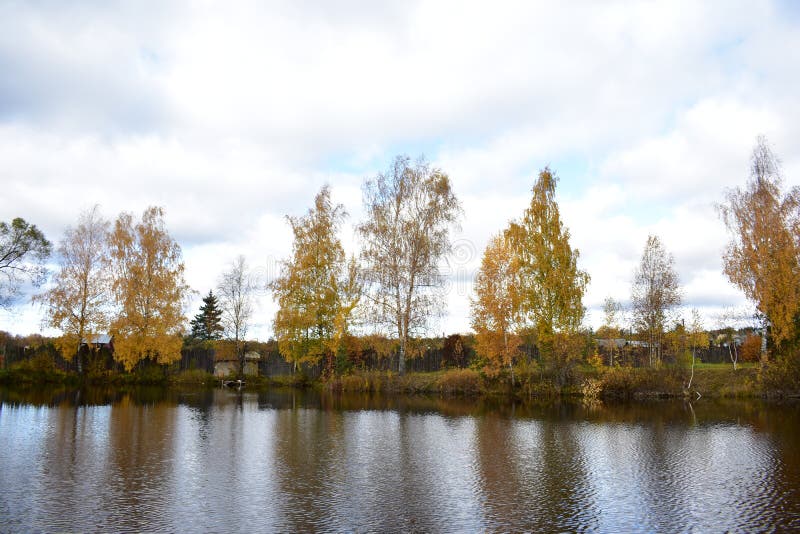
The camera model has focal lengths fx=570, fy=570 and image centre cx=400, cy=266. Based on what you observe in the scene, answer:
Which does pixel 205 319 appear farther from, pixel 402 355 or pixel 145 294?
pixel 402 355

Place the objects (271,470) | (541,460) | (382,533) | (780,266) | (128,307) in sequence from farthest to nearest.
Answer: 1. (128,307)
2. (780,266)
3. (541,460)
4. (271,470)
5. (382,533)

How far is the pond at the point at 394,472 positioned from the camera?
859 cm

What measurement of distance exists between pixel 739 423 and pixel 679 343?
15.2 meters

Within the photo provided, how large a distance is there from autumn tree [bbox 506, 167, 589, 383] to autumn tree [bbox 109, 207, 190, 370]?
25.2m

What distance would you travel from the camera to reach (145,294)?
41.5m

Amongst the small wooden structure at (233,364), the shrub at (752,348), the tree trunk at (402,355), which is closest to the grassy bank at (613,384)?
the tree trunk at (402,355)

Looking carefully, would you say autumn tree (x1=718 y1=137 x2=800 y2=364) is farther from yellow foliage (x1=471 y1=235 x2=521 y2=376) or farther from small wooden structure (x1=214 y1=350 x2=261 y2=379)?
small wooden structure (x1=214 y1=350 x2=261 y2=379)

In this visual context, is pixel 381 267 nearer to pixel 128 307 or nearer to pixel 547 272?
pixel 547 272

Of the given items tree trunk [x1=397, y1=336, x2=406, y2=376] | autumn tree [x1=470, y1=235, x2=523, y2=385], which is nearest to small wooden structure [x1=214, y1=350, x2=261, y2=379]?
tree trunk [x1=397, y1=336, x2=406, y2=376]

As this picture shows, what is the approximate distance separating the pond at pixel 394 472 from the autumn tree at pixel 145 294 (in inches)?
768

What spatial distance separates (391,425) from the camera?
19.6 meters

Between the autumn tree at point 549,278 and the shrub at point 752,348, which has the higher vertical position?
the autumn tree at point 549,278

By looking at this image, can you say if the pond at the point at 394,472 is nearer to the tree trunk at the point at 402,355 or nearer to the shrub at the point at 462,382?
the shrub at the point at 462,382

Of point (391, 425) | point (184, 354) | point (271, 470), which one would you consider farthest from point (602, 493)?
point (184, 354)
